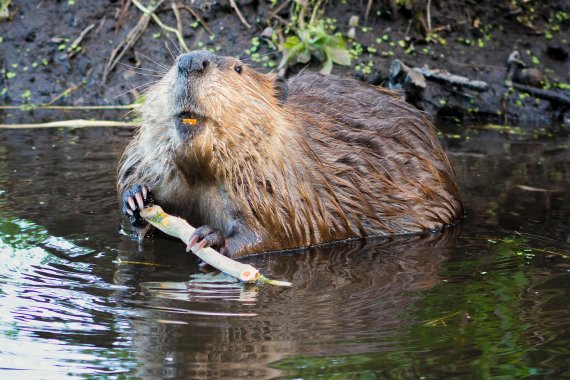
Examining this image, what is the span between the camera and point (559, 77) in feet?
25.3

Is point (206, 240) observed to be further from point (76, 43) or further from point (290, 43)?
point (76, 43)

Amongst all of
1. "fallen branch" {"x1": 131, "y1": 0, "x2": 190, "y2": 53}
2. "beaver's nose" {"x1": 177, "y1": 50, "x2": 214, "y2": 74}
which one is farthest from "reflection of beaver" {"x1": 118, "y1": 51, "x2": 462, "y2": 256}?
A: "fallen branch" {"x1": 131, "y1": 0, "x2": 190, "y2": 53}

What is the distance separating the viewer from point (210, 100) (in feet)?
13.2

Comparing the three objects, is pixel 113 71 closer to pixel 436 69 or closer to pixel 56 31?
pixel 56 31

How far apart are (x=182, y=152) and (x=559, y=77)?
4.36 m

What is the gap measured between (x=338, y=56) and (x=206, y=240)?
11.1ft

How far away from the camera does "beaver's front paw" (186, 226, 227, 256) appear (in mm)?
4125

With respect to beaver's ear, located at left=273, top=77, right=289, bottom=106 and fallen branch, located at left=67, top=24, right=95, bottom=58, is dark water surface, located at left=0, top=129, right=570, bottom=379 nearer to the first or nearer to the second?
beaver's ear, located at left=273, top=77, right=289, bottom=106

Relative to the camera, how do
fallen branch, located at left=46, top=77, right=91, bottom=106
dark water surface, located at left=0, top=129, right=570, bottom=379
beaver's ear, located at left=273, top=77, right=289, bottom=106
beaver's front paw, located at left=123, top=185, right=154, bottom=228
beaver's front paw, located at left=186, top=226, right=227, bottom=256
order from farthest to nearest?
1. fallen branch, located at left=46, top=77, right=91, bottom=106
2. beaver's ear, located at left=273, top=77, right=289, bottom=106
3. beaver's front paw, located at left=123, top=185, right=154, bottom=228
4. beaver's front paw, located at left=186, top=226, right=227, bottom=256
5. dark water surface, located at left=0, top=129, right=570, bottom=379

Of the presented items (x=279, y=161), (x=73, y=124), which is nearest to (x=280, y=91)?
(x=279, y=161)

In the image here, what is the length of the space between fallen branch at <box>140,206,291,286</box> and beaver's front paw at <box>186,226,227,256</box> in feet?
0.10

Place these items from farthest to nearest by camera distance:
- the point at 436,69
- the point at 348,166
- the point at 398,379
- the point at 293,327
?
the point at 436,69, the point at 348,166, the point at 293,327, the point at 398,379

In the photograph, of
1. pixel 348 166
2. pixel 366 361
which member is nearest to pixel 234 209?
pixel 348 166

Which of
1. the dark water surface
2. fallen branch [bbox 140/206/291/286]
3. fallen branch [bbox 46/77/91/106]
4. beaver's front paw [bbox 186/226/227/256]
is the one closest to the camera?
the dark water surface
